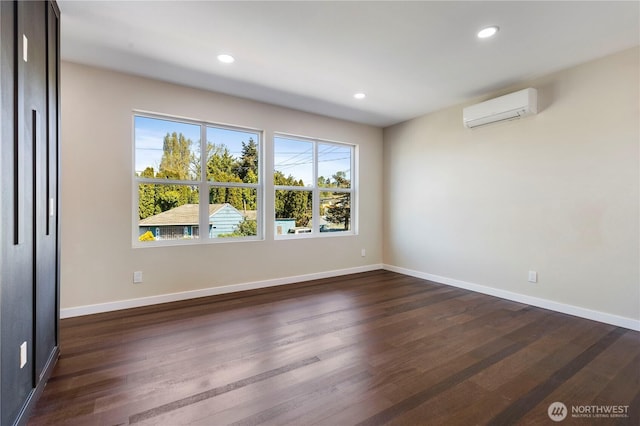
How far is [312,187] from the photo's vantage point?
492cm

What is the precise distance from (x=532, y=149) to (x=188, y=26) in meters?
3.82

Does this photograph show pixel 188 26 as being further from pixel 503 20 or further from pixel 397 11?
pixel 503 20

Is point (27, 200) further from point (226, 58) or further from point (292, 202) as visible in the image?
point (292, 202)

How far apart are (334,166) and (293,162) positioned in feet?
2.79

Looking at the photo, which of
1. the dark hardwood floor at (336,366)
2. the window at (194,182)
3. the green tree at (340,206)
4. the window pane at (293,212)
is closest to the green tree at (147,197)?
the window at (194,182)

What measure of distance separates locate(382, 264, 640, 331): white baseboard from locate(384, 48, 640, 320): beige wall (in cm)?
5

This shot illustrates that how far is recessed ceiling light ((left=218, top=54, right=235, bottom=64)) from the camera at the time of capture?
2.96 metres

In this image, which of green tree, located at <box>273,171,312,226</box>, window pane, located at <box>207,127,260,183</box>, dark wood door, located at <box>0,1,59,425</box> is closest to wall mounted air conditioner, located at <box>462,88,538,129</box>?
green tree, located at <box>273,171,312,226</box>

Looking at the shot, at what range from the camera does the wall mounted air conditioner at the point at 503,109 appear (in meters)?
3.38

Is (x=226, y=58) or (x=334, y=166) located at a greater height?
(x=226, y=58)

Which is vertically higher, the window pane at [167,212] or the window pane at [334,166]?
the window pane at [334,166]

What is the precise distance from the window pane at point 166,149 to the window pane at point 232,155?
6.9 inches

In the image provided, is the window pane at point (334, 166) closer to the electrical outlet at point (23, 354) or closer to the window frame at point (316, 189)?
the window frame at point (316, 189)

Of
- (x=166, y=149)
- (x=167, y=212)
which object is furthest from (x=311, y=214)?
(x=166, y=149)
